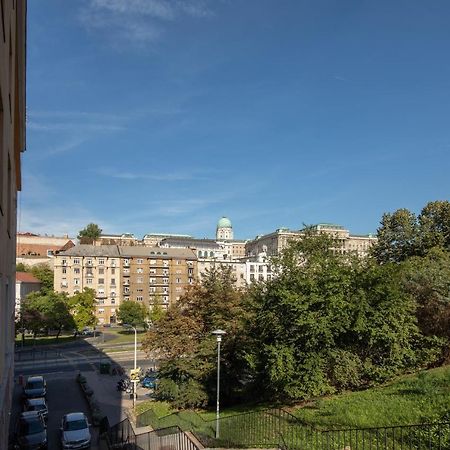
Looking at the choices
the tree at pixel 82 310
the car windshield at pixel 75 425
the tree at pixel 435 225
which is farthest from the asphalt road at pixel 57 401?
the tree at pixel 435 225

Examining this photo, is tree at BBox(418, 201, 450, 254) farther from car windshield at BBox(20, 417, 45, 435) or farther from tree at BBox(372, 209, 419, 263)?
car windshield at BBox(20, 417, 45, 435)

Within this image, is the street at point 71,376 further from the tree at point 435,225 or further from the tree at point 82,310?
the tree at point 435,225

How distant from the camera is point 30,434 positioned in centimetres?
2119

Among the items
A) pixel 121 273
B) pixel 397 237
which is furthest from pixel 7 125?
pixel 121 273

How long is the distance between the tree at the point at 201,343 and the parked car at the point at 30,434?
23.0 feet

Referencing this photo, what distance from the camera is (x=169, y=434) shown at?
1375 centimetres

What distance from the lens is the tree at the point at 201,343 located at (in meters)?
25.3

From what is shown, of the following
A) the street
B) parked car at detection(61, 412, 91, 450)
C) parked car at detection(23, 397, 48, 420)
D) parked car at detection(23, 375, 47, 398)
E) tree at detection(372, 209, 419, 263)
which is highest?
tree at detection(372, 209, 419, 263)

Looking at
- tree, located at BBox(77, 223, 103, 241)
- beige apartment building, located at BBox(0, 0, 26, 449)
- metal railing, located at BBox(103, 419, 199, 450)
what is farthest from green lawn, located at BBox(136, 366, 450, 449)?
tree, located at BBox(77, 223, 103, 241)

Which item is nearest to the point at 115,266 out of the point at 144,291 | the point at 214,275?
the point at 144,291

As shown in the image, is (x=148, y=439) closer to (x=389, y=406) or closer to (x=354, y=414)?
(x=354, y=414)

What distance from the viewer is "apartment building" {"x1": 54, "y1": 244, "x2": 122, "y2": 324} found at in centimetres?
8962

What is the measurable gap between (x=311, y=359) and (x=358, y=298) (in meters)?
2.96

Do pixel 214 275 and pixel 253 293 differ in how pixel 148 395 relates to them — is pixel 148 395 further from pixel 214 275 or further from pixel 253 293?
pixel 253 293
